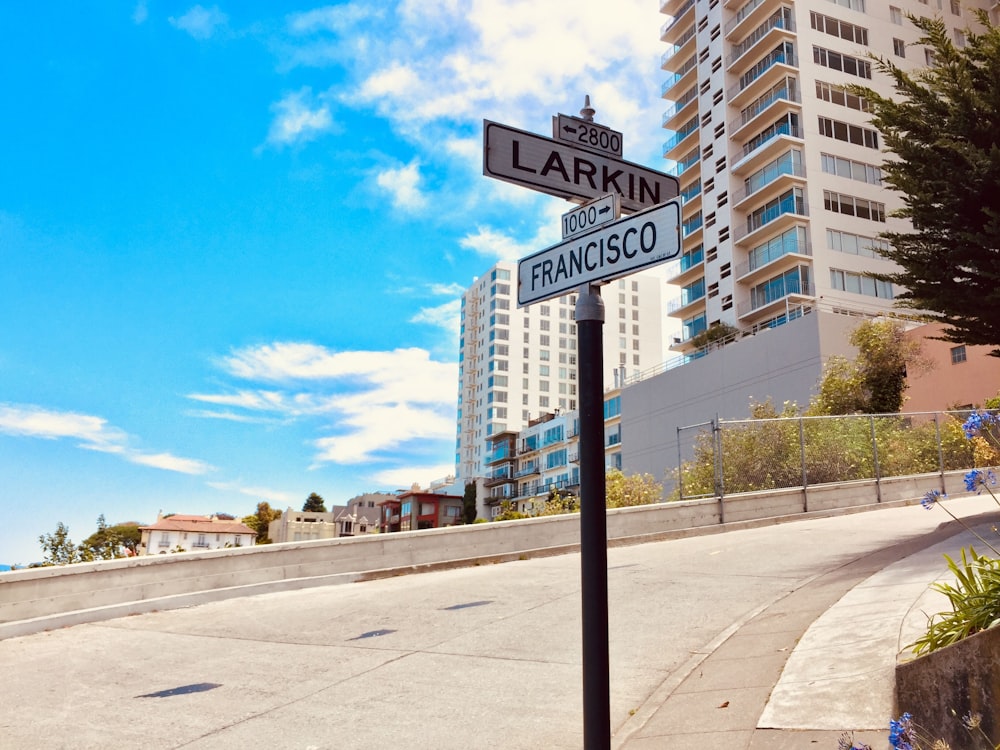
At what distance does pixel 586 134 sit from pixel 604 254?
1.02 metres

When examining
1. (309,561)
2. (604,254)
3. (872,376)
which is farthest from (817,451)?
(604,254)

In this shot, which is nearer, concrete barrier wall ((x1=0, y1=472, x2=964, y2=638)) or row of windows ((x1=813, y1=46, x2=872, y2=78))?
concrete barrier wall ((x1=0, y1=472, x2=964, y2=638))

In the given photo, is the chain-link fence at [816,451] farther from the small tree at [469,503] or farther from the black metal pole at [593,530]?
the small tree at [469,503]

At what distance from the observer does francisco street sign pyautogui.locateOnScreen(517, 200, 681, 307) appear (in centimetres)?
360

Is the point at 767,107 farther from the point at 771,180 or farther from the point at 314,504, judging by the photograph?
the point at 314,504

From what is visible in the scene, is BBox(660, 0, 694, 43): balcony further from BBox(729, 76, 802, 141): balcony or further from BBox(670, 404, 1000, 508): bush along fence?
BBox(670, 404, 1000, 508): bush along fence

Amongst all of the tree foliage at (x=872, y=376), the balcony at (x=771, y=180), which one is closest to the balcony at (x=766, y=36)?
the balcony at (x=771, y=180)

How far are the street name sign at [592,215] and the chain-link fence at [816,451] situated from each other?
647 inches

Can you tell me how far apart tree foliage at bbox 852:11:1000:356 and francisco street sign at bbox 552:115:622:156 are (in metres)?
10.1

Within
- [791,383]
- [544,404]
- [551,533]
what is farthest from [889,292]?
[544,404]

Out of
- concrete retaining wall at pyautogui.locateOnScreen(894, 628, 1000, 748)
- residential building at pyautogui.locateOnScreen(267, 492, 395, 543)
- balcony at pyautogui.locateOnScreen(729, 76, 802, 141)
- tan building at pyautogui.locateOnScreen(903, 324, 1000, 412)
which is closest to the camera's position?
concrete retaining wall at pyautogui.locateOnScreen(894, 628, 1000, 748)

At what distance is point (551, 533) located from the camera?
16.8 metres

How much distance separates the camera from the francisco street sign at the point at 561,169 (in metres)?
4.32

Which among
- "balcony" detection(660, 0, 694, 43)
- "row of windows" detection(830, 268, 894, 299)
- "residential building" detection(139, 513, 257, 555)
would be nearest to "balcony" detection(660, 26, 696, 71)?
"balcony" detection(660, 0, 694, 43)
